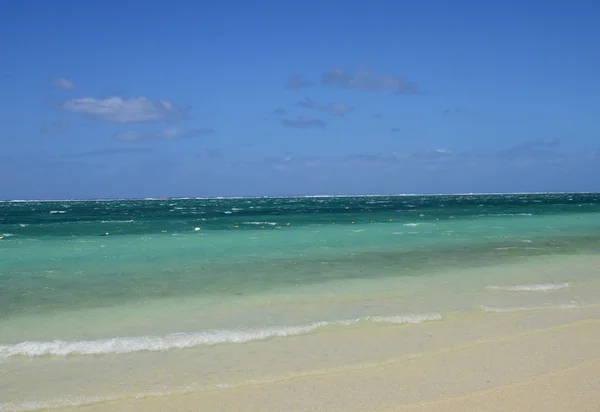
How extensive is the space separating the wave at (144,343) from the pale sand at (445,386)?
5.78 feet

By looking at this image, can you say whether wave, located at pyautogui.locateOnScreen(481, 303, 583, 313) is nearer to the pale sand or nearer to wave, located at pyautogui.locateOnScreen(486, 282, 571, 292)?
wave, located at pyautogui.locateOnScreen(486, 282, 571, 292)

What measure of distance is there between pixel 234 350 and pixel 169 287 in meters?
5.35

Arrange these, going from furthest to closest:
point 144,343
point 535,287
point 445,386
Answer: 1. point 535,287
2. point 144,343
3. point 445,386

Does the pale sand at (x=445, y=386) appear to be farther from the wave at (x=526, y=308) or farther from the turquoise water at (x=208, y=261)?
the turquoise water at (x=208, y=261)

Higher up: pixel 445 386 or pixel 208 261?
pixel 208 261

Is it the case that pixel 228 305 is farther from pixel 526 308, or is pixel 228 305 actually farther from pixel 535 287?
pixel 535 287

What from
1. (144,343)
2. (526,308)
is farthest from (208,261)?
(526,308)

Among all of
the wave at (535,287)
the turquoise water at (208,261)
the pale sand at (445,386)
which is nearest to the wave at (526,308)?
the wave at (535,287)

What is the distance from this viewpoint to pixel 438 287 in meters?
11.3

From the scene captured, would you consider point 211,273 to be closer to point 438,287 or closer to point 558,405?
point 438,287

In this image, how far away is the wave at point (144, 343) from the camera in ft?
22.7

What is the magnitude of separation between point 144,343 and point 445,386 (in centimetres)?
405

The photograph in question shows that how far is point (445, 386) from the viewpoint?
5.43 meters

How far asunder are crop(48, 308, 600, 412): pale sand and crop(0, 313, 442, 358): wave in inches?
69.3
